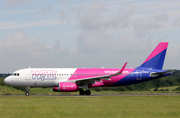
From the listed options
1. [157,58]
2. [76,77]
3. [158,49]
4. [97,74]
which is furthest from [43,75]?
[158,49]

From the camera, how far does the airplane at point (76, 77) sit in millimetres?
35406

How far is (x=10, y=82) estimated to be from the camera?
3631 centimetres

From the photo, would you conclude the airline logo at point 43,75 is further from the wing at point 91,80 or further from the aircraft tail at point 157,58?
the aircraft tail at point 157,58

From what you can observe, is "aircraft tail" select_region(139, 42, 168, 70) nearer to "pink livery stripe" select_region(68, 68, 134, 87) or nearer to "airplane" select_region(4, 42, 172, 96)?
"airplane" select_region(4, 42, 172, 96)

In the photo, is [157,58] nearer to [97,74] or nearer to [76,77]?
[97,74]

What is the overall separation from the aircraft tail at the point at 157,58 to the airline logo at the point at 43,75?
14.3 m

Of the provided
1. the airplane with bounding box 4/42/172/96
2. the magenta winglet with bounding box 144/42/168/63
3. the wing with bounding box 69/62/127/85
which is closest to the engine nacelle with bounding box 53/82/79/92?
the airplane with bounding box 4/42/172/96

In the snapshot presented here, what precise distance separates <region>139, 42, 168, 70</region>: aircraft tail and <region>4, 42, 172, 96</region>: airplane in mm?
1033

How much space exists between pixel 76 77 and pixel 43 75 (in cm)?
469

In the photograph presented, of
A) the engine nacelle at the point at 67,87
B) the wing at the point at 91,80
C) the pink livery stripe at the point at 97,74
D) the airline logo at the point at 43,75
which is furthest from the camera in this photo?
the pink livery stripe at the point at 97,74

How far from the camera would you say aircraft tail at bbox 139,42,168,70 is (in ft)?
135

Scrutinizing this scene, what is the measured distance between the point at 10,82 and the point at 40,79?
13.9ft

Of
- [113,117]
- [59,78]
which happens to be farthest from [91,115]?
[59,78]

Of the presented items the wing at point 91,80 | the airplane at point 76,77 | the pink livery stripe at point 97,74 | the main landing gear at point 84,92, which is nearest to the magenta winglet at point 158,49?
the airplane at point 76,77
